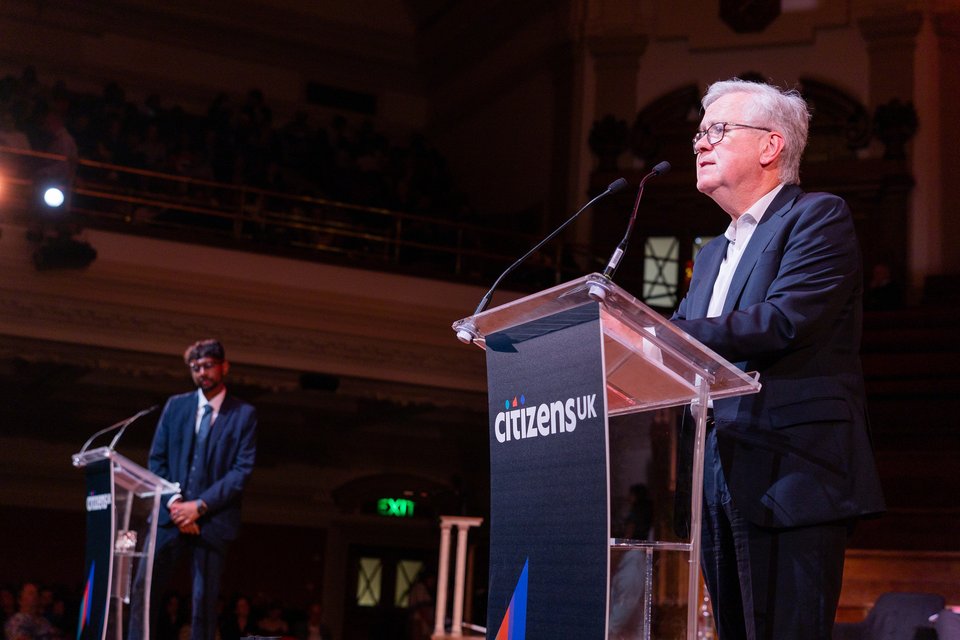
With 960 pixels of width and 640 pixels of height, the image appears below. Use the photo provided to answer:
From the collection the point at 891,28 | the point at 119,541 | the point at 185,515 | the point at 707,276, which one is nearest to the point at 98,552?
the point at 119,541

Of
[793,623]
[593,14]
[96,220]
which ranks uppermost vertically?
[593,14]

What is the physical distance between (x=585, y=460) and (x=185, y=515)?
10.8 ft

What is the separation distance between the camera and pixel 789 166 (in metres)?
2.39

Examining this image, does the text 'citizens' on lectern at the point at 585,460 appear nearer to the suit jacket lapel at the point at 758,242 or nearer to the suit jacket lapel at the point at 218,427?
the suit jacket lapel at the point at 758,242

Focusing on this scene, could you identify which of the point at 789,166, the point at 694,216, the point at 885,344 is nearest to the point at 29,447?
the point at 694,216

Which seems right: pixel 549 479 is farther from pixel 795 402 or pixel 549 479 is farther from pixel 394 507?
pixel 394 507

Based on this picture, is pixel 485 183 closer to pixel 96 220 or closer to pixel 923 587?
pixel 96 220

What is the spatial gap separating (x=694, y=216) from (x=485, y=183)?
10.4 ft

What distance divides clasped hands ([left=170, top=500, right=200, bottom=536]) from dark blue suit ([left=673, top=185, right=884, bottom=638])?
123 inches

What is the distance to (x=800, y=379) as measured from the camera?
2.11 metres

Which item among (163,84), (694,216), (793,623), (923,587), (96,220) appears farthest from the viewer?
(163,84)

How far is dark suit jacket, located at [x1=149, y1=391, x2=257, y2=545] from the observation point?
4.93 meters

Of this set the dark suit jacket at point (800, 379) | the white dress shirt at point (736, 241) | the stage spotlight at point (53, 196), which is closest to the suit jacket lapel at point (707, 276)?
the white dress shirt at point (736, 241)

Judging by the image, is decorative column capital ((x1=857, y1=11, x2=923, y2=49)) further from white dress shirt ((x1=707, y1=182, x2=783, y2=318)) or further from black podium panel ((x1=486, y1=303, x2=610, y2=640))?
black podium panel ((x1=486, y1=303, x2=610, y2=640))
